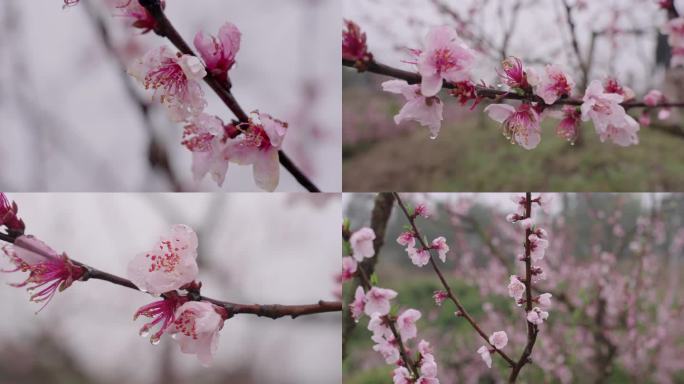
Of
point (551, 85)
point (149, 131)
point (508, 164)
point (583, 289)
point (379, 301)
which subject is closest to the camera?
point (551, 85)

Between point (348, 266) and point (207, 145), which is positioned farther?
point (348, 266)

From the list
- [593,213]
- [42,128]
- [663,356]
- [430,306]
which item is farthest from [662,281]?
[42,128]

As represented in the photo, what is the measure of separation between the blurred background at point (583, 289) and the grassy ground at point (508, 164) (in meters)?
0.22

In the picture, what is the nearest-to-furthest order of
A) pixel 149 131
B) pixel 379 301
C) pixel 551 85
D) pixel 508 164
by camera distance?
1. pixel 551 85
2. pixel 379 301
3. pixel 149 131
4. pixel 508 164

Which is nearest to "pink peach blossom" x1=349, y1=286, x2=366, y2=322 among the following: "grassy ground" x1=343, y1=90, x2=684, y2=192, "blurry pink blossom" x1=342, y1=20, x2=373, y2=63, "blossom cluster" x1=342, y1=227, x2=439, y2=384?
"blossom cluster" x1=342, y1=227, x2=439, y2=384

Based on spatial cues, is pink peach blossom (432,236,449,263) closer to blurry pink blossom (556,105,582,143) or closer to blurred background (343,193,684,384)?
blurry pink blossom (556,105,582,143)

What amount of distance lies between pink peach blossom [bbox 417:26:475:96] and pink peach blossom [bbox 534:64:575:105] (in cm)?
11

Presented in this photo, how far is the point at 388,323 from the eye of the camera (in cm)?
82

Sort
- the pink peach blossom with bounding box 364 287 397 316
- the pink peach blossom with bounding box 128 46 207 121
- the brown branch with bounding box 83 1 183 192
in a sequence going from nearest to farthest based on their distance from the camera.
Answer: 1. the pink peach blossom with bounding box 128 46 207 121
2. the pink peach blossom with bounding box 364 287 397 316
3. the brown branch with bounding box 83 1 183 192

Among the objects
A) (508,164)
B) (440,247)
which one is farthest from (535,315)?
(508,164)

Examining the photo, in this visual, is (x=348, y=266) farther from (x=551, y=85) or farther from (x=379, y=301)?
(x=551, y=85)

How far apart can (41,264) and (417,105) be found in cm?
42

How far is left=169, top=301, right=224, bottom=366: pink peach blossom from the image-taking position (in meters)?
0.55

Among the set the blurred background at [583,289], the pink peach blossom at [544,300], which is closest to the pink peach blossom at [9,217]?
the pink peach blossom at [544,300]
